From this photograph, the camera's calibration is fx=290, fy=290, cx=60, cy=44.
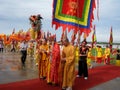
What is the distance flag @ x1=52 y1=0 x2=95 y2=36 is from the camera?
10913 millimetres

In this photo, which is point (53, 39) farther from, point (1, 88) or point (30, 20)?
point (30, 20)

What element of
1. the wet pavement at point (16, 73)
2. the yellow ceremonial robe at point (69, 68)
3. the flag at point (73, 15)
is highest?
the flag at point (73, 15)

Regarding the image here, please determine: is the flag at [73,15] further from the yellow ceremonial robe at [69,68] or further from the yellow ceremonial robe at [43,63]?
the yellow ceremonial robe at [69,68]

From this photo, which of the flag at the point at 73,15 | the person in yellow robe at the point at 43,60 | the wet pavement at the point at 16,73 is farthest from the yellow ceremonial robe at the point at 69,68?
the wet pavement at the point at 16,73

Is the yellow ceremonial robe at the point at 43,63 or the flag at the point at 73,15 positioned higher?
the flag at the point at 73,15

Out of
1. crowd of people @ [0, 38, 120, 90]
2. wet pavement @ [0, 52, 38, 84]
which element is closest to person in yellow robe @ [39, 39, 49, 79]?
crowd of people @ [0, 38, 120, 90]

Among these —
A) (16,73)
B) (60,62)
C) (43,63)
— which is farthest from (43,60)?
(16,73)

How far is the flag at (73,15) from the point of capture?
35.8ft

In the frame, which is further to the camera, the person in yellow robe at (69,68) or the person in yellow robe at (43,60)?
the person in yellow robe at (43,60)

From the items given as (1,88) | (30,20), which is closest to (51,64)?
(1,88)

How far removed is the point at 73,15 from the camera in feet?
36.9

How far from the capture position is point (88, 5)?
12.1 meters

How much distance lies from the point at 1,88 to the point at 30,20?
1240cm

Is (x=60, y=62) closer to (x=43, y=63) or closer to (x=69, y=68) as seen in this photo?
(x=69, y=68)
